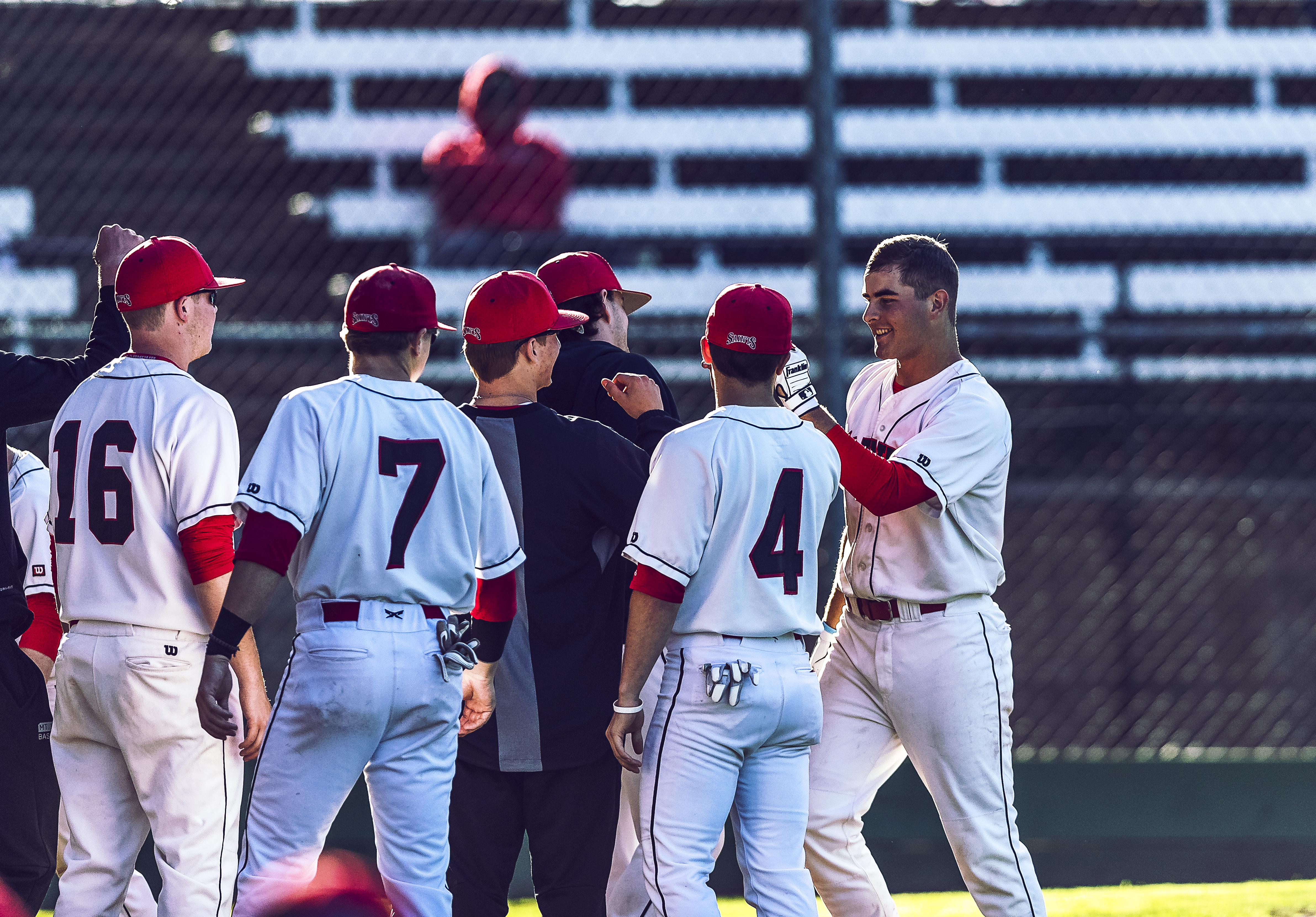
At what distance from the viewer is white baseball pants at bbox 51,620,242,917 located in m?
3.22

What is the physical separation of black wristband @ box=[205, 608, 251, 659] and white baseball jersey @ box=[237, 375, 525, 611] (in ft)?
0.50

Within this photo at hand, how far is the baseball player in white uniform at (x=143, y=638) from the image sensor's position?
324 centimetres

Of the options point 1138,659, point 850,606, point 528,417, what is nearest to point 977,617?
point 850,606

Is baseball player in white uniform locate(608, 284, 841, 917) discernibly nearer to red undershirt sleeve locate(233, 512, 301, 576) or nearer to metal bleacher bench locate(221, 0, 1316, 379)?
red undershirt sleeve locate(233, 512, 301, 576)

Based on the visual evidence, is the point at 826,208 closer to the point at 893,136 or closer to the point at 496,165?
the point at 496,165

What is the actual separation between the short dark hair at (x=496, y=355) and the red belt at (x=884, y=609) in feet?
3.64

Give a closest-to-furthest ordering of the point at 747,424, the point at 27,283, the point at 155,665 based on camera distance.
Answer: the point at 155,665
the point at 747,424
the point at 27,283

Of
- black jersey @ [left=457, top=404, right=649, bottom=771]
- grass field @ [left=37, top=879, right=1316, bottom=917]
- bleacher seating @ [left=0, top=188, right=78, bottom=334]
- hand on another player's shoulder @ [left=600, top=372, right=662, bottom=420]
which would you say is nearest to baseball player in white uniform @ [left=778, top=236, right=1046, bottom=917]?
hand on another player's shoulder @ [left=600, top=372, right=662, bottom=420]

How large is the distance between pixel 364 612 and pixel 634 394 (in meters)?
1.02

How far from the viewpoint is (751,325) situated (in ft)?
11.1

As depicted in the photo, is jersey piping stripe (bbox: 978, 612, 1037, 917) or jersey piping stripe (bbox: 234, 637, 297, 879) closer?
jersey piping stripe (bbox: 234, 637, 297, 879)

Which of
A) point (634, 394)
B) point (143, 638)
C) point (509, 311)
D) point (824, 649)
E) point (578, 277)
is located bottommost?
point (824, 649)

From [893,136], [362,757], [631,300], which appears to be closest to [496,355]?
[631,300]

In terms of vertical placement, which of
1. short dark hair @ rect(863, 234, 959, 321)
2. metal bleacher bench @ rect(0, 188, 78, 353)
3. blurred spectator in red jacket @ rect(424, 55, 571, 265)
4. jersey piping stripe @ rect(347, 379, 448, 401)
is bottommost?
jersey piping stripe @ rect(347, 379, 448, 401)
